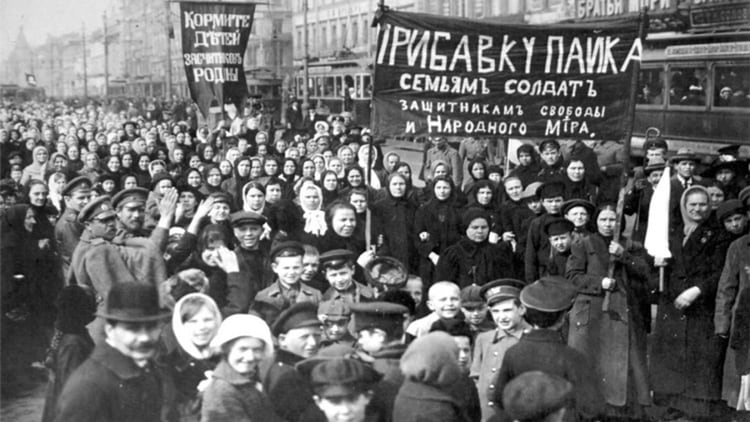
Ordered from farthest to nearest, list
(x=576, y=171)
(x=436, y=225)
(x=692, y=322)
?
(x=576, y=171) < (x=436, y=225) < (x=692, y=322)

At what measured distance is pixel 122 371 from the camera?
3.38 meters

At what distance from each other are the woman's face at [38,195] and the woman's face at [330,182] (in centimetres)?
246

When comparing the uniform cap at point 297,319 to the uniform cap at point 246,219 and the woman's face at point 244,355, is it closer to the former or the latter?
the woman's face at point 244,355

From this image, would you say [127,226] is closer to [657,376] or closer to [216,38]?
[657,376]

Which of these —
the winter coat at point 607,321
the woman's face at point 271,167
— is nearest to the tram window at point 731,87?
the woman's face at point 271,167

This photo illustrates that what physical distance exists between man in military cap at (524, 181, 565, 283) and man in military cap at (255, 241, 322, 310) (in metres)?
1.89

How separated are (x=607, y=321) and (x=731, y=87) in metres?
8.65

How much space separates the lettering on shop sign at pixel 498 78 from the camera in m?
5.88

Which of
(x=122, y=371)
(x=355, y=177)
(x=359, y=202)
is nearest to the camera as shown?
(x=122, y=371)

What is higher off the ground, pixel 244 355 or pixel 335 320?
pixel 244 355

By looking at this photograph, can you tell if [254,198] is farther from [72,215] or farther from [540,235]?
[540,235]

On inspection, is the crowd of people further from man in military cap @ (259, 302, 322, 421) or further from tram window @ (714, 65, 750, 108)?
tram window @ (714, 65, 750, 108)

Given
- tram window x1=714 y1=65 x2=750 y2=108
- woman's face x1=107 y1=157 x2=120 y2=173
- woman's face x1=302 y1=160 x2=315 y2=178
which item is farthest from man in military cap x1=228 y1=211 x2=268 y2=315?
tram window x1=714 y1=65 x2=750 y2=108

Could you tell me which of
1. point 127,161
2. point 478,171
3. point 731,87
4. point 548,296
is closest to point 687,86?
point 731,87
